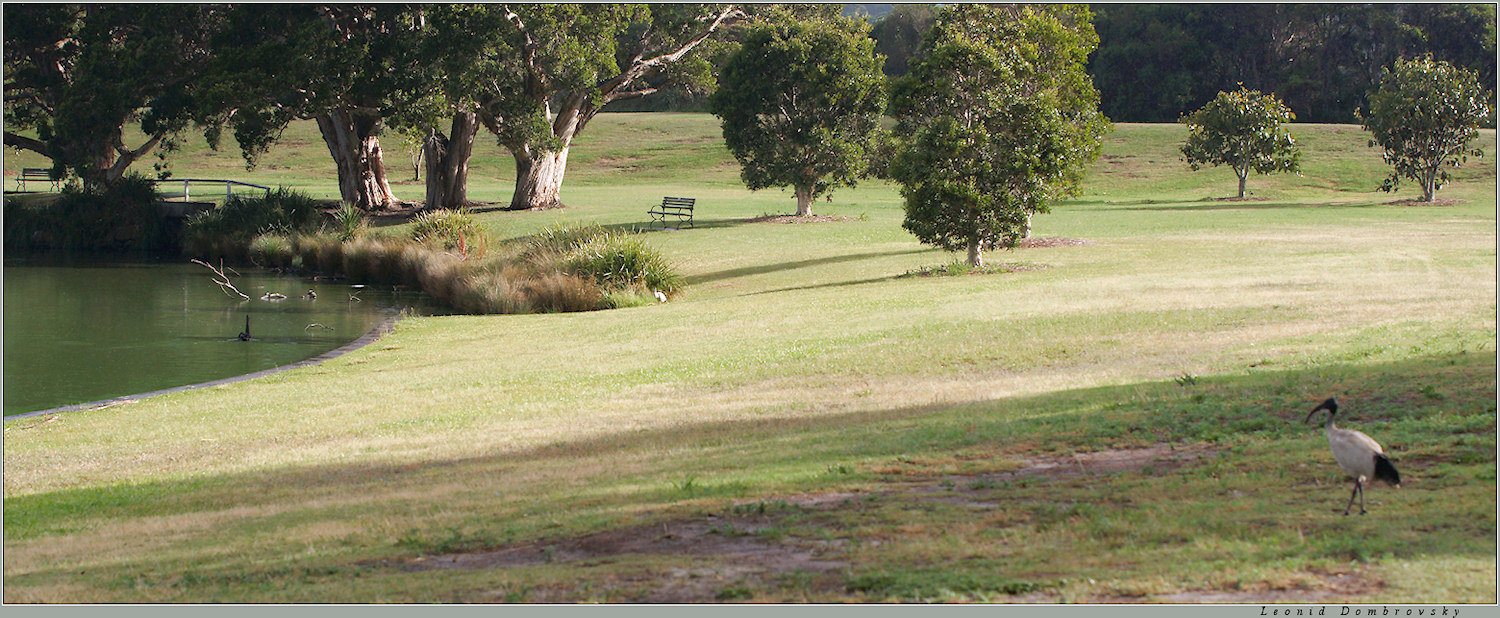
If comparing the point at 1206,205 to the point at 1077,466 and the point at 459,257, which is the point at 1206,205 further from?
the point at 1077,466

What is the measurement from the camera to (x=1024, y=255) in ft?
89.2

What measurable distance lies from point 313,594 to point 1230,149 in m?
48.6

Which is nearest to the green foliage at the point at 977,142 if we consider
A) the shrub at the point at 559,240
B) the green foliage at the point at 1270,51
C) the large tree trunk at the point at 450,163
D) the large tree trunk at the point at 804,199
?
the shrub at the point at 559,240

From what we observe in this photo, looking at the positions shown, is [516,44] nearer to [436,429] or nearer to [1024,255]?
[1024,255]

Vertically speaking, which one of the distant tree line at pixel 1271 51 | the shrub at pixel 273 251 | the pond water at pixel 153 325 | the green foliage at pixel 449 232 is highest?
the distant tree line at pixel 1271 51

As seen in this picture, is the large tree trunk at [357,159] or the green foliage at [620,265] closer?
the green foliage at [620,265]

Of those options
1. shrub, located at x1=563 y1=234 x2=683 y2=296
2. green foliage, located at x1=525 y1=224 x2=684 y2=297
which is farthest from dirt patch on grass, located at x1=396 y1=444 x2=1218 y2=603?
shrub, located at x1=563 y1=234 x2=683 y2=296

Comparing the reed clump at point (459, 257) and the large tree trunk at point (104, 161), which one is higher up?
the large tree trunk at point (104, 161)

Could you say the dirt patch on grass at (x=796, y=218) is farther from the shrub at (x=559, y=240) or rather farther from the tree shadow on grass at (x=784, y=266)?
the shrub at (x=559, y=240)

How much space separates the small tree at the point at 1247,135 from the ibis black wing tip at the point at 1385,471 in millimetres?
43997

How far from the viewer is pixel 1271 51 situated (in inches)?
3334

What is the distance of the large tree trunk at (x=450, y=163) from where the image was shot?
157 feet

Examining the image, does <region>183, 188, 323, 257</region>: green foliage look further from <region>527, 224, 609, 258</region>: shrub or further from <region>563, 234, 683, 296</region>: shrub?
<region>563, 234, 683, 296</region>: shrub

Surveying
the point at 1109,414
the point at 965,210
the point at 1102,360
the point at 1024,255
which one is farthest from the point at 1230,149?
the point at 1109,414
